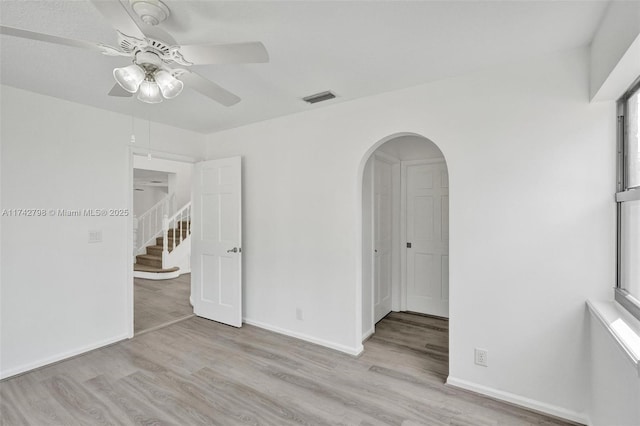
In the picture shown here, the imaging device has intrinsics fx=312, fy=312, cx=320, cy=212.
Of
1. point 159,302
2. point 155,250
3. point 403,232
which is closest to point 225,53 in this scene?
point 403,232

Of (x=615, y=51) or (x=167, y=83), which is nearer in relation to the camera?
(x=615, y=51)

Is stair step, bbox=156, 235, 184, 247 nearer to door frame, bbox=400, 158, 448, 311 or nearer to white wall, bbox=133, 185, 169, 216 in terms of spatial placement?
white wall, bbox=133, 185, 169, 216

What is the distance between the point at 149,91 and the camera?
1.71 m

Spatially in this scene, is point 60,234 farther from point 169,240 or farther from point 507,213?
point 169,240

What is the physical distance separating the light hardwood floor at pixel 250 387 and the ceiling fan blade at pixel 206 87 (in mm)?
2127

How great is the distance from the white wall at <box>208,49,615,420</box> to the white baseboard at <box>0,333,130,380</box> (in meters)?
2.22

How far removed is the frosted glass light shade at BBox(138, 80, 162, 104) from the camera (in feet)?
5.53

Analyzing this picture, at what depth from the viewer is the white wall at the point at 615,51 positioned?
54.5 inches

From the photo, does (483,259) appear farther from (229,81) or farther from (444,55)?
(229,81)

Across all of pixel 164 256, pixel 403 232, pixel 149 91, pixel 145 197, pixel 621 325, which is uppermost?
pixel 149 91

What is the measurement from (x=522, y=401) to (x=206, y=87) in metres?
3.00

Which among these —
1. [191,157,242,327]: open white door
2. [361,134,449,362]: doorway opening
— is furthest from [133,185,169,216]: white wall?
[361,134,449,362]: doorway opening

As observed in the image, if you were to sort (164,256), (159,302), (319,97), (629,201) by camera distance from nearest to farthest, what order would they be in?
(629,201)
(319,97)
(159,302)
(164,256)

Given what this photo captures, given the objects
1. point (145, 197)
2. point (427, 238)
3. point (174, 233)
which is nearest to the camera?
point (427, 238)
